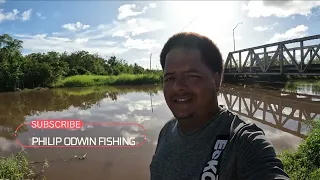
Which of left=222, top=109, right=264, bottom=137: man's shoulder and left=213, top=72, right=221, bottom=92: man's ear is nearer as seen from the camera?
left=222, top=109, right=264, bottom=137: man's shoulder

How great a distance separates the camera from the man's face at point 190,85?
97 cm

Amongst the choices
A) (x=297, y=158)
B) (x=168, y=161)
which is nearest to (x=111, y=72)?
(x=297, y=158)

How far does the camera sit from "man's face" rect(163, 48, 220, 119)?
97 centimetres

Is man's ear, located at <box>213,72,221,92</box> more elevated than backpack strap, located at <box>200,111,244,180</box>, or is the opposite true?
man's ear, located at <box>213,72,221,92</box>

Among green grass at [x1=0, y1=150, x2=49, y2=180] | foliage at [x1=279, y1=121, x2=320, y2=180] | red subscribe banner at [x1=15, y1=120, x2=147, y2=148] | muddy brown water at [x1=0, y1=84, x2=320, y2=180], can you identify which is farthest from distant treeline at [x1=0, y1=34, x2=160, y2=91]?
foliage at [x1=279, y1=121, x2=320, y2=180]

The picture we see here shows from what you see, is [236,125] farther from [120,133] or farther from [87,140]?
[120,133]

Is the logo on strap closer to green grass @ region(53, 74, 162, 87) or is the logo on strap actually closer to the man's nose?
the man's nose

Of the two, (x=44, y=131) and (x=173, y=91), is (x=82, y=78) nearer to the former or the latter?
(x=44, y=131)

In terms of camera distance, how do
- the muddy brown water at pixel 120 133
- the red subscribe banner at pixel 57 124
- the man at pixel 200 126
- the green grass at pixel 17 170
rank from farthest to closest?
the red subscribe banner at pixel 57 124 < the muddy brown water at pixel 120 133 < the green grass at pixel 17 170 < the man at pixel 200 126

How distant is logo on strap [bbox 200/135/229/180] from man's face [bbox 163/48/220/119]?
145 mm

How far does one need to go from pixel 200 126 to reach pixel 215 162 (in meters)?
0.18

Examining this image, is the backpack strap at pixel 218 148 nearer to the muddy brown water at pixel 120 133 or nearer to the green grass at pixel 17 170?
the muddy brown water at pixel 120 133

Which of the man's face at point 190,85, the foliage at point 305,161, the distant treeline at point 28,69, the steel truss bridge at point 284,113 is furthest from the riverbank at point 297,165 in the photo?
the distant treeline at point 28,69

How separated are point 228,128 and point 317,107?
34.5 ft
